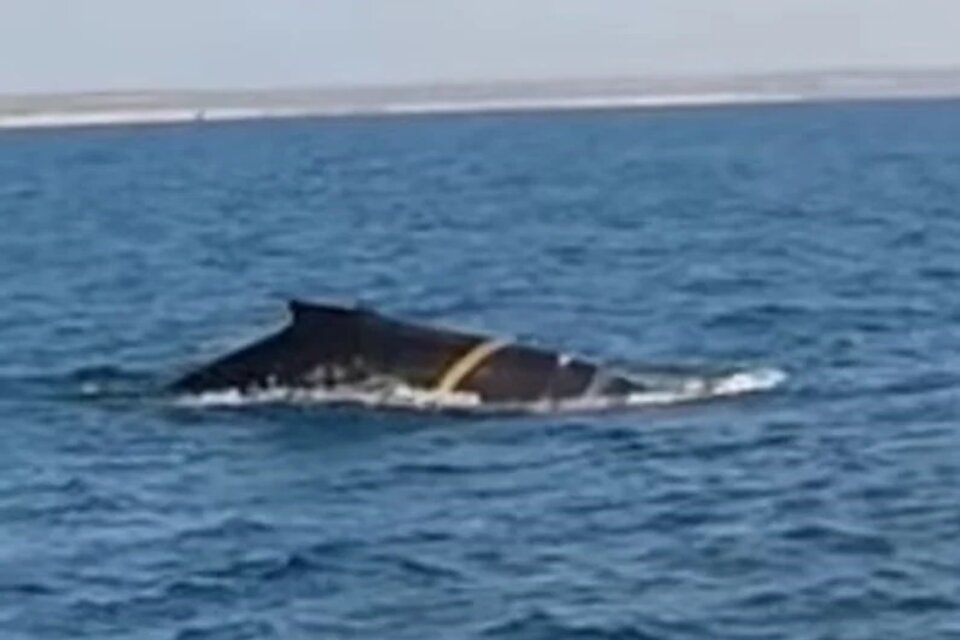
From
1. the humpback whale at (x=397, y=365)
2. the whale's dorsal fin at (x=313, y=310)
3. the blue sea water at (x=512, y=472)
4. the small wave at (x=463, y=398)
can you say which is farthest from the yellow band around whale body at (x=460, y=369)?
the whale's dorsal fin at (x=313, y=310)

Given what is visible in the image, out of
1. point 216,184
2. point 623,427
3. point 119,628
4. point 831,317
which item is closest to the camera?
point 119,628

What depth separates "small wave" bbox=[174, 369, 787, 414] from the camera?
35375 millimetres

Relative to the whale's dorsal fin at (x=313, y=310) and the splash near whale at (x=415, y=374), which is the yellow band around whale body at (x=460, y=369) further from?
the whale's dorsal fin at (x=313, y=310)

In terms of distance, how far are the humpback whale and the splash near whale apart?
1 centimetres

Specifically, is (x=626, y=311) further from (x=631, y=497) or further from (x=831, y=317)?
(x=631, y=497)

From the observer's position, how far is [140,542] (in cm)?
2723

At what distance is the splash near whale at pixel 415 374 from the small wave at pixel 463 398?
1 centimetres

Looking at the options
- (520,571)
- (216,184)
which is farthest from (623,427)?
(216,184)

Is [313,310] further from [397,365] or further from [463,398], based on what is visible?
[463,398]

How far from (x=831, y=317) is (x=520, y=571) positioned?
23056 millimetres

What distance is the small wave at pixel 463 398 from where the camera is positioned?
35375 mm

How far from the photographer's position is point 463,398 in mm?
35906

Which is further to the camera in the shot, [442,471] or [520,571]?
[442,471]

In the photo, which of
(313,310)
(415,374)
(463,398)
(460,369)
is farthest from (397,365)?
(313,310)
